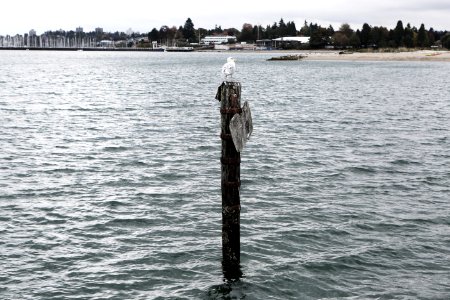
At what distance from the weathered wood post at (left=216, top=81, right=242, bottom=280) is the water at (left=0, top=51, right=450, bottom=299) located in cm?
67

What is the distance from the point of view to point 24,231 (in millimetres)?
21047

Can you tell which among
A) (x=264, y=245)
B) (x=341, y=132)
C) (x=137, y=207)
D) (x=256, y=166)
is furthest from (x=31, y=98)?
(x=264, y=245)

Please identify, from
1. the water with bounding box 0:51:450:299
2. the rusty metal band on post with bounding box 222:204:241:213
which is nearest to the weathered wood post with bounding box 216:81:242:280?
the rusty metal band on post with bounding box 222:204:241:213

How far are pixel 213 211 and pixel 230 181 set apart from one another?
25.9ft

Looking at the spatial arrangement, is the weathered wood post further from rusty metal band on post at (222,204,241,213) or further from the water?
the water

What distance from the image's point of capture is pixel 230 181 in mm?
15891

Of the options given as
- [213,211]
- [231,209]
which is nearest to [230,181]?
[231,209]

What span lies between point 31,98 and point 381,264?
6575 centimetres

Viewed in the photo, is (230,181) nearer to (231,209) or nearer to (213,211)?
(231,209)

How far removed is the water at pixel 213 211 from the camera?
55.5 ft

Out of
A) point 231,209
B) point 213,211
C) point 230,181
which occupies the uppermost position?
point 230,181

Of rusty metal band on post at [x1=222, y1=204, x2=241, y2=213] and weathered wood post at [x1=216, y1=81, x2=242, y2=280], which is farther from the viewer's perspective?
rusty metal band on post at [x1=222, y1=204, x2=241, y2=213]

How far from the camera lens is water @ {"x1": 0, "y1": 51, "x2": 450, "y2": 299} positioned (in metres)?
16.9

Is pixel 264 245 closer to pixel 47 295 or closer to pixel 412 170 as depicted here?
pixel 47 295
